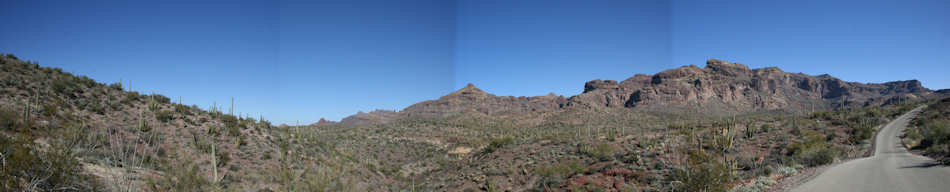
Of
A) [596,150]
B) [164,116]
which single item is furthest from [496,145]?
[164,116]

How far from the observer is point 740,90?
108250mm

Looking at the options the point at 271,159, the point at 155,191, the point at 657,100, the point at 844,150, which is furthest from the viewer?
the point at 657,100

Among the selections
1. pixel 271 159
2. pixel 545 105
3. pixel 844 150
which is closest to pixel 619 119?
pixel 844 150

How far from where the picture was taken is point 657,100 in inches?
3971

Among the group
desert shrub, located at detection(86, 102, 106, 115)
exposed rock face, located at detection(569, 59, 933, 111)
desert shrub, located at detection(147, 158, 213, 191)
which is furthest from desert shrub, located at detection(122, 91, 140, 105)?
exposed rock face, located at detection(569, 59, 933, 111)

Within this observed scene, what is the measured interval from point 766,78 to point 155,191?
527 ft

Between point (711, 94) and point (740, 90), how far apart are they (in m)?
13.4

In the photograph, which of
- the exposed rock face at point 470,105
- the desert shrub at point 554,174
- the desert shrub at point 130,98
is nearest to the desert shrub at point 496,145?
the desert shrub at point 554,174

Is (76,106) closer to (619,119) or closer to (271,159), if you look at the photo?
(271,159)

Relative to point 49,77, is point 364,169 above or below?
below

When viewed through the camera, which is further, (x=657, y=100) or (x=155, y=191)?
(x=657, y=100)

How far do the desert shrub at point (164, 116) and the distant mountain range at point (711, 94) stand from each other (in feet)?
228

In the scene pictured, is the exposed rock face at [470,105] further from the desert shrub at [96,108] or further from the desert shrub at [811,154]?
the desert shrub at [96,108]

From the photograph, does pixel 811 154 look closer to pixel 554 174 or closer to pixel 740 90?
pixel 554 174
